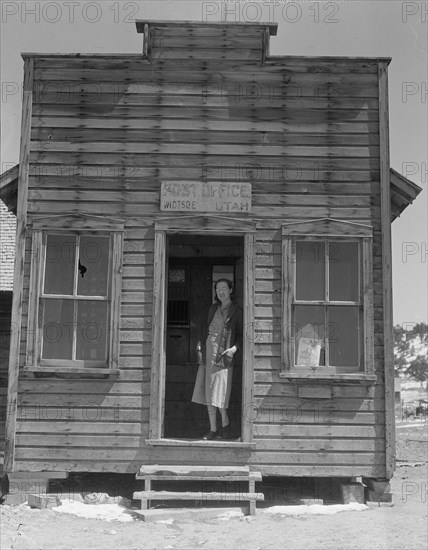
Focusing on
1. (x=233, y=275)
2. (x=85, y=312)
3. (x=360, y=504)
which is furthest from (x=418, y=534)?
(x=233, y=275)

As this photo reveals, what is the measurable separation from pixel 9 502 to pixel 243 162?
16.1ft

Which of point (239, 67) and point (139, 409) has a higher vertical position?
point (239, 67)

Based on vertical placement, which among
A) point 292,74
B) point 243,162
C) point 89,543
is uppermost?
point 292,74

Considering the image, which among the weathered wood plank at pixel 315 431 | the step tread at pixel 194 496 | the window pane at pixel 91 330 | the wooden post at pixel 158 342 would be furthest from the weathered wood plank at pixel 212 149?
the step tread at pixel 194 496

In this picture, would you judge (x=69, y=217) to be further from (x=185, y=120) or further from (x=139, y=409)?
(x=139, y=409)

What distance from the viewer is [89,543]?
A: 256 inches

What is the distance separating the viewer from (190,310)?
1123 centimetres

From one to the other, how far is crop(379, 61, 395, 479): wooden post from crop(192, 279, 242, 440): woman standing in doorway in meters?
1.83

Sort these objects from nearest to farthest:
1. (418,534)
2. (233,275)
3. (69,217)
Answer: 1. (418,534)
2. (69,217)
3. (233,275)

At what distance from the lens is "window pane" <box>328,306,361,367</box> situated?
8.48 m

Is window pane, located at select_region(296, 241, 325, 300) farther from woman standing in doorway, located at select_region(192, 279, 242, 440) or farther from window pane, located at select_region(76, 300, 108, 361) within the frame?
window pane, located at select_region(76, 300, 108, 361)

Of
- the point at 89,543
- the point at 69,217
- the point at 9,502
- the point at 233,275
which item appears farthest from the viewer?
the point at 233,275

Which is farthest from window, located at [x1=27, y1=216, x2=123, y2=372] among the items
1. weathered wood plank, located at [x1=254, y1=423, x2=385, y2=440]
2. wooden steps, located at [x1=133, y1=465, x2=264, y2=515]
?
weathered wood plank, located at [x1=254, y1=423, x2=385, y2=440]

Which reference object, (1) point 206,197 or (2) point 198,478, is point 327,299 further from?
(2) point 198,478
